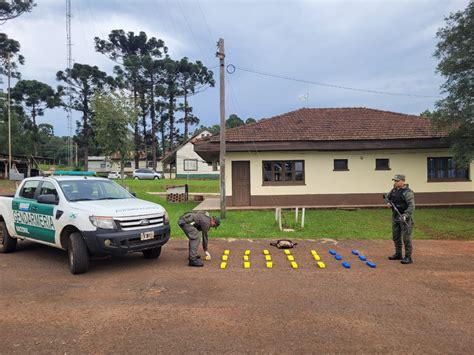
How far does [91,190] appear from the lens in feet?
25.5

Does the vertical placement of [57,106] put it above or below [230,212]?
above

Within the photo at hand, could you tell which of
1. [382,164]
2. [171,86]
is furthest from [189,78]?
[382,164]

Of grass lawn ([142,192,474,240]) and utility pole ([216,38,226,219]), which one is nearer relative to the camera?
grass lawn ([142,192,474,240])

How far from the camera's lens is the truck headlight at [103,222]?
6.48 m

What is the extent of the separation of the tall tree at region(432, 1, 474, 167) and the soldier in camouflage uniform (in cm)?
777

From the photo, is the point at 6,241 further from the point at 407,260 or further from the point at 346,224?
the point at 346,224

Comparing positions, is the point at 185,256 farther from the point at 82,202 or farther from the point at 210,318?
the point at 210,318

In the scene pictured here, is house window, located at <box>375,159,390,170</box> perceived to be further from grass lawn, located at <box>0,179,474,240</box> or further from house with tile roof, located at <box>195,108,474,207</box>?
grass lawn, located at <box>0,179,474,240</box>

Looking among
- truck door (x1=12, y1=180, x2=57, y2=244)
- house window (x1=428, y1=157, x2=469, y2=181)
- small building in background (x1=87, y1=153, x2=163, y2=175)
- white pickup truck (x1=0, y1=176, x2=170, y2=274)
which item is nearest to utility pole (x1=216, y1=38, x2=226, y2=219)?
white pickup truck (x1=0, y1=176, x2=170, y2=274)

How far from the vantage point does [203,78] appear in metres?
60.7

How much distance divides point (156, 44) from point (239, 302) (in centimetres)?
6222

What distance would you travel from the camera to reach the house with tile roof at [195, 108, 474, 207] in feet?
58.9

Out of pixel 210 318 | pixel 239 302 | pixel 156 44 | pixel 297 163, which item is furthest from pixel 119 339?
pixel 156 44

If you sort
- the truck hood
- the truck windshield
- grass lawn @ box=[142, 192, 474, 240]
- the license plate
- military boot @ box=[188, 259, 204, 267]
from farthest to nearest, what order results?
grass lawn @ box=[142, 192, 474, 240], the truck windshield, military boot @ box=[188, 259, 204, 267], the license plate, the truck hood
